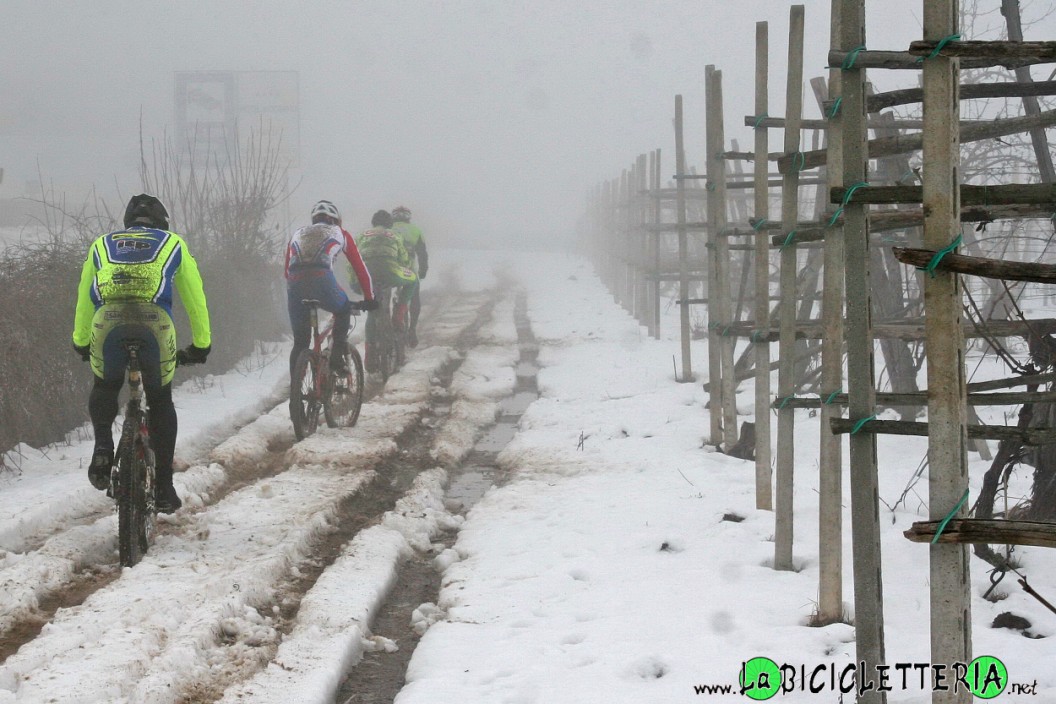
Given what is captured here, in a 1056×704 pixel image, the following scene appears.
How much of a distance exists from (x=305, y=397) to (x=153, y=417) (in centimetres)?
314

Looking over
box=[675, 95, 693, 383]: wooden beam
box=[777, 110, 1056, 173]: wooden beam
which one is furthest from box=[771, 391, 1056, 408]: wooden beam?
box=[675, 95, 693, 383]: wooden beam

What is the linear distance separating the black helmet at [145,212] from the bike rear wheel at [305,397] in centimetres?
296

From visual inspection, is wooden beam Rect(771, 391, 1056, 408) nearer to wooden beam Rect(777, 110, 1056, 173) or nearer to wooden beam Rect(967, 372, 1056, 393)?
wooden beam Rect(967, 372, 1056, 393)

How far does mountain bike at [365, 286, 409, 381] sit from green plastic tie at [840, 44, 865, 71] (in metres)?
8.80

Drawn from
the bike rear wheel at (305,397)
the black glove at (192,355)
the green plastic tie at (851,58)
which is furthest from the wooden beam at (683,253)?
the green plastic tie at (851,58)

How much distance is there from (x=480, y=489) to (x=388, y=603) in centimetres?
256

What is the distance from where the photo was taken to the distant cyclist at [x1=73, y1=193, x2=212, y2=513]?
5.93 metres

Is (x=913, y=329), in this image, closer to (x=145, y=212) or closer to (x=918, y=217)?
(x=918, y=217)

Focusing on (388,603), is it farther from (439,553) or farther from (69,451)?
(69,451)

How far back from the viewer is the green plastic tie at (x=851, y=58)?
141 inches

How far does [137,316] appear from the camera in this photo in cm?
595

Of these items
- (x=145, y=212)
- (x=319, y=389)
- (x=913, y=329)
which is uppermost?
(x=145, y=212)

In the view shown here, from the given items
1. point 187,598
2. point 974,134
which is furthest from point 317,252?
point 974,134

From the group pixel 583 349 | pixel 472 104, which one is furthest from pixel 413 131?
pixel 583 349
